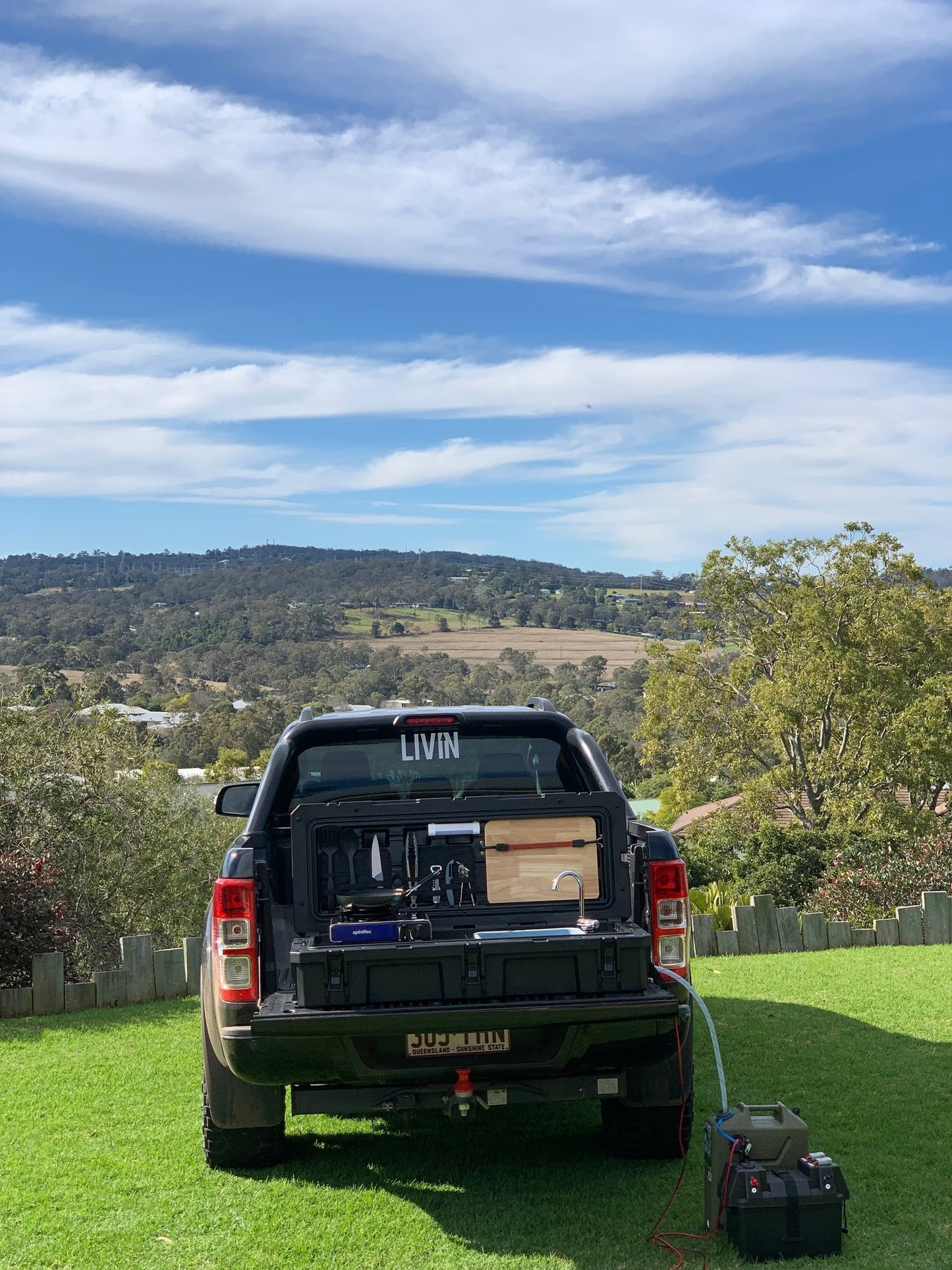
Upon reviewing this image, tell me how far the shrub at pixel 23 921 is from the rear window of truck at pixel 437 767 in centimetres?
508

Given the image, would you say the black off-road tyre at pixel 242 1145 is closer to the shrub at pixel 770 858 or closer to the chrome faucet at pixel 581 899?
the chrome faucet at pixel 581 899

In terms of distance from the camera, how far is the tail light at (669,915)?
4.42 m

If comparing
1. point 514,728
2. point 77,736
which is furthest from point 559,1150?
point 77,736

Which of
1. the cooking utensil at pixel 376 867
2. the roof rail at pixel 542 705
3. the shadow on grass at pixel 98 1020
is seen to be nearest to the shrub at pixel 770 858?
the shadow on grass at pixel 98 1020

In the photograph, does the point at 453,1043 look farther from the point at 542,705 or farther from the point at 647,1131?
the point at 542,705

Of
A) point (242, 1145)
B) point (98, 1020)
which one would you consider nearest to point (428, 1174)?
point (242, 1145)

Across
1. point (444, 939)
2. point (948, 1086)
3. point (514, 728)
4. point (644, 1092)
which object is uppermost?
point (514, 728)

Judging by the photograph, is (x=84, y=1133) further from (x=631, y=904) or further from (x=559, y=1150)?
(x=631, y=904)

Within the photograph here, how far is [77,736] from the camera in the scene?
21.0 metres

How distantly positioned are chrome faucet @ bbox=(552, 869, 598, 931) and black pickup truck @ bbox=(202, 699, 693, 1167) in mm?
18

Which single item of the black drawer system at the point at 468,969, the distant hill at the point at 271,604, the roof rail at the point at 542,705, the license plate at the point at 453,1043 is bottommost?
the license plate at the point at 453,1043

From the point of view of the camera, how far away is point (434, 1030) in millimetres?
4023

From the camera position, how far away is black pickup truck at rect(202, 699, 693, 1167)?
407 cm

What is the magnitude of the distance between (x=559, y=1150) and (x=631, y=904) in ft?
4.46
